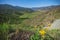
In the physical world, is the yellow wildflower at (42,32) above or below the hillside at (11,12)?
below

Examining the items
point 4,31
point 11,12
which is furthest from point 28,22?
point 4,31

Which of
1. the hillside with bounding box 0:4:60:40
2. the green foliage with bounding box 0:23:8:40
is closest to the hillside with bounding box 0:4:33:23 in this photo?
the hillside with bounding box 0:4:60:40

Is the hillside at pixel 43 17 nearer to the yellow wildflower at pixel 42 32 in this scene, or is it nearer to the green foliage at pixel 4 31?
the yellow wildflower at pixel 42 32

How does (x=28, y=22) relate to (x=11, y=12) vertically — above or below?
below

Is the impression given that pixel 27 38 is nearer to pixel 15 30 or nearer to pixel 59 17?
pixel 15 30

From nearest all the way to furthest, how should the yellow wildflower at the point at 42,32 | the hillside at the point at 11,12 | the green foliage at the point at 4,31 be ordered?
the yellow wildflower at the point at 42,32, the green foliage at the point at 4,31, the hillside at the point at 11,12

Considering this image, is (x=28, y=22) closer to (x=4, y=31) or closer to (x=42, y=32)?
(x=42, y=32)

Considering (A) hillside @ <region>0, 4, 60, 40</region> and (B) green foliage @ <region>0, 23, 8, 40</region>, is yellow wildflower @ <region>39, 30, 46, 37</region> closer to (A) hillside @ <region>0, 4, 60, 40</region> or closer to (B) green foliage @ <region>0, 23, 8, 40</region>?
(A) hillside @ <region>0, 4, 60, 40</region>

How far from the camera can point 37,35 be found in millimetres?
5984

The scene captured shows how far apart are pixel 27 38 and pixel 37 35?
412 mm

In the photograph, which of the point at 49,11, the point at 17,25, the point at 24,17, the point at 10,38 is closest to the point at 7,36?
the point at 10,38

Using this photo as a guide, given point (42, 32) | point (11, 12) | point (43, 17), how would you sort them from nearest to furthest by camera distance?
point (42, 32)
point (43, 17)
point (11, 12)

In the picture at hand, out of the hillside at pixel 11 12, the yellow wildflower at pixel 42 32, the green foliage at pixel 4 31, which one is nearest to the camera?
the yellow wildflower at pixel 42 32

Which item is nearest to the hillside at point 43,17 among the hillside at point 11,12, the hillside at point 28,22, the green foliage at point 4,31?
the hillside at point 28,22
